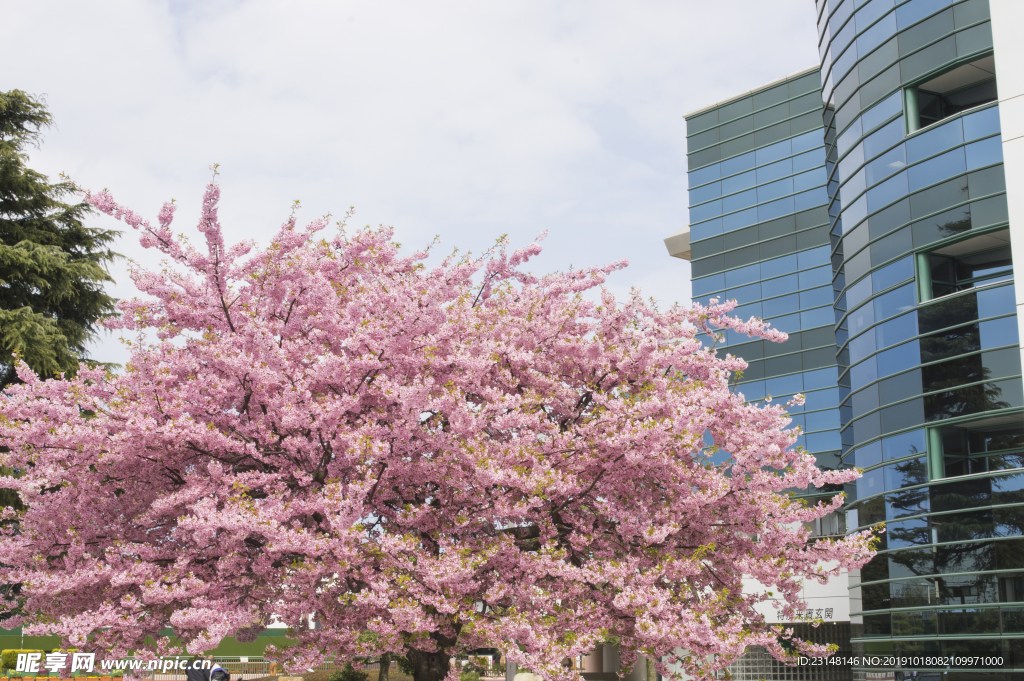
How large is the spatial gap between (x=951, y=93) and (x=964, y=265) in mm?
5051

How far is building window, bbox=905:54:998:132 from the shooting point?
22828 millimetres

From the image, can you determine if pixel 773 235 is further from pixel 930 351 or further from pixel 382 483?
pixel 382 483

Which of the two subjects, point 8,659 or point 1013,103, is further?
point 8,659

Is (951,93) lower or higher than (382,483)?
higher

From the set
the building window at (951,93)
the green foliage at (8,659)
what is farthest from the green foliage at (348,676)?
the building window at (951,93)

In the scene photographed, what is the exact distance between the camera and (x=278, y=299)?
39.7 feet

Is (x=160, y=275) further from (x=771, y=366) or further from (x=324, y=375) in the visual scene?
(x=771, y=366)

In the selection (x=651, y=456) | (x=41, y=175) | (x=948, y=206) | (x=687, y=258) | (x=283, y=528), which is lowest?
(x=283, y=528)

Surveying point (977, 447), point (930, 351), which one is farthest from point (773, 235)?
point (977, 447)

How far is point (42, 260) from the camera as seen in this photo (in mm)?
23391

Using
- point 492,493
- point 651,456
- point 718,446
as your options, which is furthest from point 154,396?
point 718,446

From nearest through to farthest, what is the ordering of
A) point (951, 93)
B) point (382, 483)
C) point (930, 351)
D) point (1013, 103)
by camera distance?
point (382, 483), point (1013, 103), point (930, 351), point (951, 93)

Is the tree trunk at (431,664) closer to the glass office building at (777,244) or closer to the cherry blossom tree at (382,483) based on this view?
the cherry blossom tree at (382,483)

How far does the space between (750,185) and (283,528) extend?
139 ft
